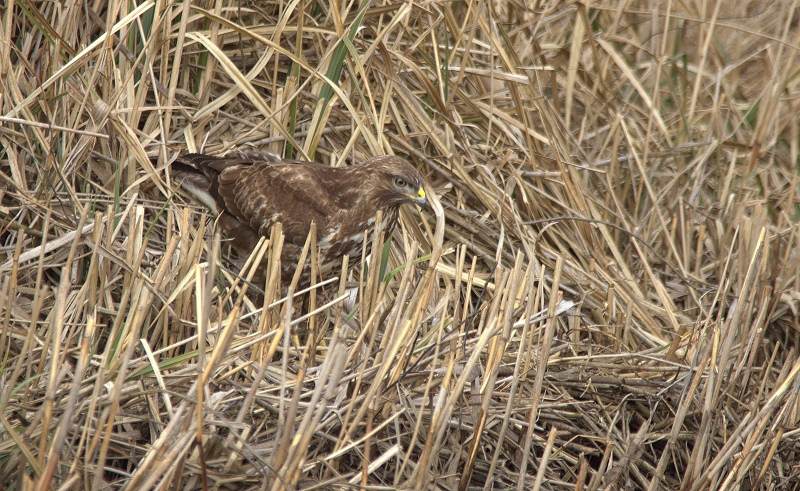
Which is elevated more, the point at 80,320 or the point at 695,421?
the point at 80,320

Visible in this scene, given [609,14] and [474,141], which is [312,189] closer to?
[474,141]

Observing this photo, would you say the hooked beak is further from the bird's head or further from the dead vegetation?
the dead vegetation

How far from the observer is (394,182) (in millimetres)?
3879

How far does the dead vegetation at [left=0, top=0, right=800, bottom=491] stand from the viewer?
258 centimetres

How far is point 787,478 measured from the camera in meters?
3.21

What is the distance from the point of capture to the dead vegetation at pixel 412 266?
2578 mm

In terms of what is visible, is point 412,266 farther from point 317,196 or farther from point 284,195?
point 284,195

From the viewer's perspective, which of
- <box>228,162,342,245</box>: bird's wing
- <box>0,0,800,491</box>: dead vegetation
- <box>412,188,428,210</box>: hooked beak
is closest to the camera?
<box>0,0,800,491</box>: dead vegetation

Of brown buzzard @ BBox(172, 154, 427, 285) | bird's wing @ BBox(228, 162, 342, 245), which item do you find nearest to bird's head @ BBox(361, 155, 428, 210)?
brown buzzard @ BBox(172, 154, 427, 285)

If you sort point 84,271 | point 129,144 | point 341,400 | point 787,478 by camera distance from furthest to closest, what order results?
point 129,144
point 84,271
point 787,478
point 341,400

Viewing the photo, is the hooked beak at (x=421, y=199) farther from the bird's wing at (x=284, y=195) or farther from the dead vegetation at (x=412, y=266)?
the bird's wing at (x=284, y=195)

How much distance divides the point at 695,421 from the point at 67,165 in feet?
9.98

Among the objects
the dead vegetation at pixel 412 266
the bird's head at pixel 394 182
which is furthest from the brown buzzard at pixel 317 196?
the dead vegetation at pixel 412 266

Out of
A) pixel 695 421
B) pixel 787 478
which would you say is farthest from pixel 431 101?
pixel 787 478
